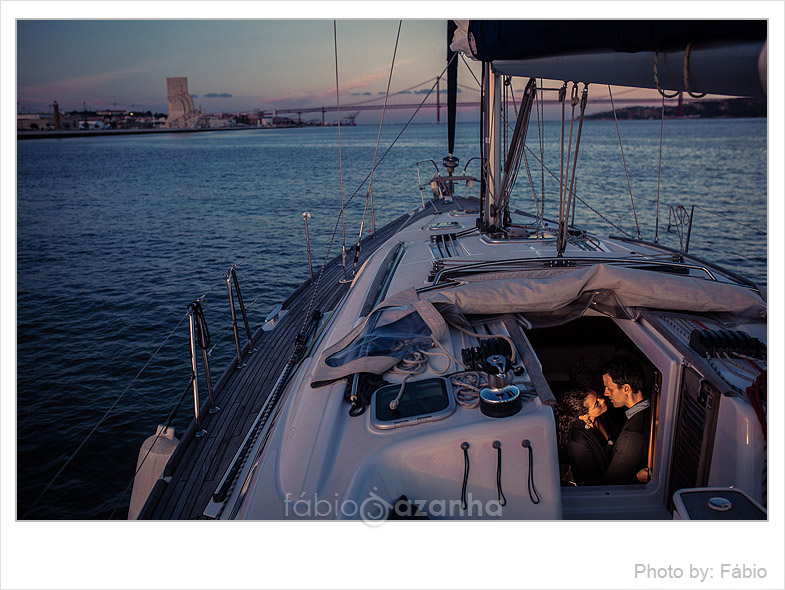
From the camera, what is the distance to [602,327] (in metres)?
4.14

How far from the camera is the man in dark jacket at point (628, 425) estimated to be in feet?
9.48

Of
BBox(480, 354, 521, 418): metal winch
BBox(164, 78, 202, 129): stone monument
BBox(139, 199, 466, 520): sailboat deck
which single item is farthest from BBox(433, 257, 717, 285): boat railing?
BBox(164, 78, 202, 129): stone monument

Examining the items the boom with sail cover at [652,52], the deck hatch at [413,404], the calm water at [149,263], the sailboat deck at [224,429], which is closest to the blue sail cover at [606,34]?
the boom with sail cover at [652,52]

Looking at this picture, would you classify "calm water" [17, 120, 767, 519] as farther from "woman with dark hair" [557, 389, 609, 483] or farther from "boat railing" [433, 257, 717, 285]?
"woman with dark hair" [557, 389, 609, 483]

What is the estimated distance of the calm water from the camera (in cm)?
662

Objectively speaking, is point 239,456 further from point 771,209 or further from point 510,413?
point 771,209

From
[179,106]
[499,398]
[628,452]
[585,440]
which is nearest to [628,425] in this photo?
[628,452]

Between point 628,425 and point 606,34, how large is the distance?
191 centimetres

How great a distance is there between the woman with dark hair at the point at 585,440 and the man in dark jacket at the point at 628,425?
78mm

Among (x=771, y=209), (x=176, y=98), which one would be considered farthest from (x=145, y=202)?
(x=771, y=209)

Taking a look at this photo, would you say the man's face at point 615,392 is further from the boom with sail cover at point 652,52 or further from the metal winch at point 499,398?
the boom with sail cover at point 652,52

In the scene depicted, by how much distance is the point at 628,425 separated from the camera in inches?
115

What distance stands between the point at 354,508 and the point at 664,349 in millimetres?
1715

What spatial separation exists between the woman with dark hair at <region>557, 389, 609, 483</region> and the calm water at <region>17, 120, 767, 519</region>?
2.29 m
